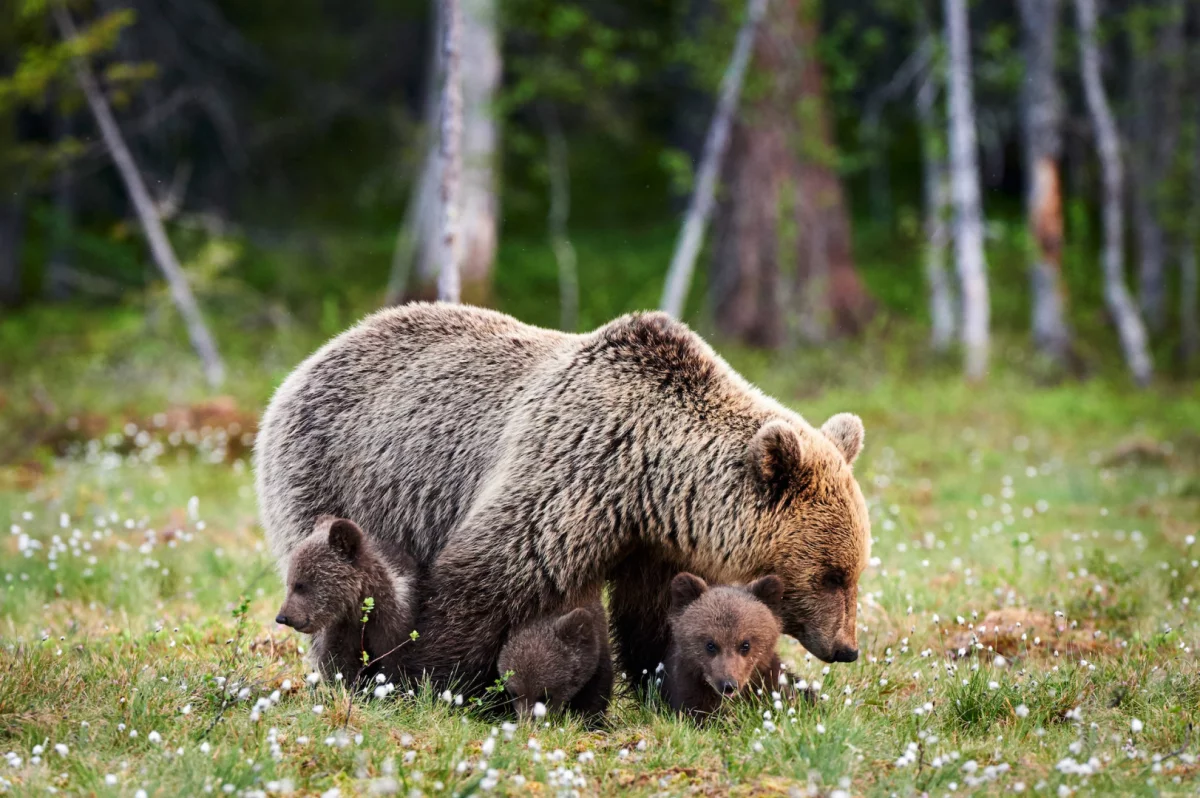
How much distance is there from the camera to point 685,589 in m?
5.79

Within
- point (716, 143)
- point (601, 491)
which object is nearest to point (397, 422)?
point (601, 491)

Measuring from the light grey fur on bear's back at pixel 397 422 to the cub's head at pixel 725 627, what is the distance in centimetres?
135

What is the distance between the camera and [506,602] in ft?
19.2

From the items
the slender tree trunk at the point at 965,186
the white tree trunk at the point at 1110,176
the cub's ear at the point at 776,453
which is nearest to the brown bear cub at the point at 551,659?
the cub's ear at the point at 776,453

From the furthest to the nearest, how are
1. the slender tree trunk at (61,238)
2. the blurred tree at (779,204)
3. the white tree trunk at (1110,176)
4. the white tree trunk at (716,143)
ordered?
the slender tree trunk at (61,238)
the blurred tree at (779,204)
the white tree trunk at (1110,176)
the white tree trunk at (716,143)

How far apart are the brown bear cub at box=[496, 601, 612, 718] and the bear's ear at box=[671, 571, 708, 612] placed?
0.42 m

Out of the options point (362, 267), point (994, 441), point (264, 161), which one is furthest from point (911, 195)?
point (994, 441)

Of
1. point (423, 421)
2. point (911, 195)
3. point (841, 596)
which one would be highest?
point (911, 195)

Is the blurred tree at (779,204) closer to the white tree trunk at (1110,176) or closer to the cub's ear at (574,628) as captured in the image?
the white tree trunk at (1110,176)

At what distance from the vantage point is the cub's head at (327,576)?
5.92 meters

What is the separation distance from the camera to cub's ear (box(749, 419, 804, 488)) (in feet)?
18.8

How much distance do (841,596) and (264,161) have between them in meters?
32.4

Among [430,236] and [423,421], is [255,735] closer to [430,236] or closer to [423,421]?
[423,421]

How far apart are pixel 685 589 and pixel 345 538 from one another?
169cm
